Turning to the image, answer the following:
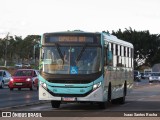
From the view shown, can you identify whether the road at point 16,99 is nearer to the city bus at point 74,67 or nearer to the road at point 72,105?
the road at point 72,105

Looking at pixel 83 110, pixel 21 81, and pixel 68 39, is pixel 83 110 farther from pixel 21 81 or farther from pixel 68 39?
pixel 21 81

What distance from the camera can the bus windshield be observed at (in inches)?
856

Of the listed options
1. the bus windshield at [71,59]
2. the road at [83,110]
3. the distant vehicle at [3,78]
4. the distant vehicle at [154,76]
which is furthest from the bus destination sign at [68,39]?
the distant vehicle at [154,76]

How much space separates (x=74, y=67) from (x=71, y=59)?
341mm

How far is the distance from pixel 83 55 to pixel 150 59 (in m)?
98.1

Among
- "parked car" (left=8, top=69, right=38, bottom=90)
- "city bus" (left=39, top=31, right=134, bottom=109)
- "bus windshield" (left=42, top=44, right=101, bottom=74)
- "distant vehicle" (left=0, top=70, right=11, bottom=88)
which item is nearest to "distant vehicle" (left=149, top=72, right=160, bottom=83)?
"distant vehicle" (left=0, top=70, right=11, bottom=88)

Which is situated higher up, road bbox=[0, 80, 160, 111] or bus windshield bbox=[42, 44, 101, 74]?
bus windshield bbox=[42, 44, 101, 74]

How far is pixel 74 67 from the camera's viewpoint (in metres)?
21.7

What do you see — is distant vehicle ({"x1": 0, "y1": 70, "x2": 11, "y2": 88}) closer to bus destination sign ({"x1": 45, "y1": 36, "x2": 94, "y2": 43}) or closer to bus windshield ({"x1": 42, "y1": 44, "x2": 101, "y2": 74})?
bus destination sign ({"x1": 45, "y1": 36, "x2": 94, "y2": 43})

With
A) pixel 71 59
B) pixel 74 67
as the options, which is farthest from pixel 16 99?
pixel 74 67

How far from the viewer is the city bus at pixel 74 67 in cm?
2156

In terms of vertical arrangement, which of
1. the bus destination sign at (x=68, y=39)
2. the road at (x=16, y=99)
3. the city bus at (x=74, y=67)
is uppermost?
the bus destination sign at (x=68, y=39)

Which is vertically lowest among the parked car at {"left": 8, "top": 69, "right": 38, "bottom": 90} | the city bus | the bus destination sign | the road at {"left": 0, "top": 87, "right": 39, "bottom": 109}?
the road at {"left": 0, "top": 87, "right": 39, "bottom": 109}

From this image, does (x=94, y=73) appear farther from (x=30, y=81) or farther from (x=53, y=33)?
(x=30, y=81)
